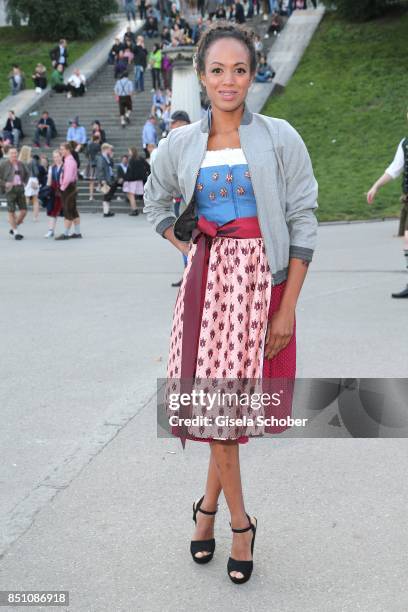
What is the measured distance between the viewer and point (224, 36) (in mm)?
3475

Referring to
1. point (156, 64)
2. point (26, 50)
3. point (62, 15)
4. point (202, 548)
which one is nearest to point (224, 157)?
point (202, 548)

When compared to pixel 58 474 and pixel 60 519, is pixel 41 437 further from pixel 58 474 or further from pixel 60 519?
pixel 60 519

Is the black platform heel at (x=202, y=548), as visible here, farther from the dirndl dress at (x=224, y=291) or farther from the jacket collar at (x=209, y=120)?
the jacket collar at (x=209, y=120)

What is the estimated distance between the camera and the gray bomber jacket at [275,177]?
3.40 metres

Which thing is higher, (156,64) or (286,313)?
(286,313)

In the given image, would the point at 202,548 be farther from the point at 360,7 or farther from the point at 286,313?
the point at 360,7

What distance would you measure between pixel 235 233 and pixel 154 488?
150 cm

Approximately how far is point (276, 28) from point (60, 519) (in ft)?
120

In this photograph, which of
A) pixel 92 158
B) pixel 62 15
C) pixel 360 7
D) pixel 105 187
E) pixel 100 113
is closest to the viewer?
pixel 105 187

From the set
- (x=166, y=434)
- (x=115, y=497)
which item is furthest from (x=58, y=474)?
(x=166, y=434)

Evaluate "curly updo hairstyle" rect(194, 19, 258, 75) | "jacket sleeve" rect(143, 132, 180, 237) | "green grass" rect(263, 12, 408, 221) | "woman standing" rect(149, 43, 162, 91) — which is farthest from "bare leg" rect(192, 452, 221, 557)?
"woman standing" rect(149, 43, 162, 91)

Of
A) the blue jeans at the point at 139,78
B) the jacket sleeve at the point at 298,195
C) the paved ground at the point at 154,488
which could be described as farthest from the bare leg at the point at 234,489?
the blue jeans at the point at 139,78

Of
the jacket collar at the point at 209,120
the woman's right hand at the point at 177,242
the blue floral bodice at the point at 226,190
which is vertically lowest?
the woman's right hand at the point at 177,242

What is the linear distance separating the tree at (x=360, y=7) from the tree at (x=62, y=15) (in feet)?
33.1
